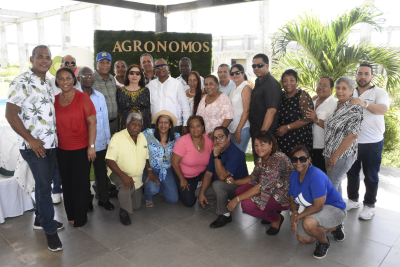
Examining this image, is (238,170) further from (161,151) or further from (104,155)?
(104,155)

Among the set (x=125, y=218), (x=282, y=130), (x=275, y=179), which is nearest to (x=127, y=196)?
(x=125, y=218)

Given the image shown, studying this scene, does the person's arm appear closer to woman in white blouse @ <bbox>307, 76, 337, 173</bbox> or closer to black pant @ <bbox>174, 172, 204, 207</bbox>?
black pant @ <bbox>174, 172, 204, 207</bbox>

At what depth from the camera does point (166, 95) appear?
4016 millimetres

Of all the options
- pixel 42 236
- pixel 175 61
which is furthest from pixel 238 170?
pixel 175 61

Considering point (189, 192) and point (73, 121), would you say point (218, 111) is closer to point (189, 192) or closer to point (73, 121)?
point (189, 192)

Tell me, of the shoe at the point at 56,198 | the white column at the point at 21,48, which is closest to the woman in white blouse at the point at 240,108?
the shoe at the point at 56,198

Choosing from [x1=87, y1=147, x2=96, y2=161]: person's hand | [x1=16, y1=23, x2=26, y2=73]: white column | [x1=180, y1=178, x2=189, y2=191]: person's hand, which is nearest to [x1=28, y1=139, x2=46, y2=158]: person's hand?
[x1=87, y1=147, x2=96, y2=161]: person's hand

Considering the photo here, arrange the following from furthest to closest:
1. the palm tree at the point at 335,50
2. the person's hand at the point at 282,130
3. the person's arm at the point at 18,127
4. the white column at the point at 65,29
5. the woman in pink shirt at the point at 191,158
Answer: the white column at the point at 65,29 < the palm tree at the point at 335,50 < the woman in pink shirt at the point at 191,158 < the person's hand at the point at 282,130 < the person's arm at the point at 18,127

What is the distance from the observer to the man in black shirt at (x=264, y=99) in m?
3.50

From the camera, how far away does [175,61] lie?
6211 millimetres

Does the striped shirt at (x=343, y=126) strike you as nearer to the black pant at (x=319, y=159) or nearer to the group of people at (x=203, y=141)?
the group of people at (x=203, y=141)

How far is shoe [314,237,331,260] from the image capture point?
8.69ft

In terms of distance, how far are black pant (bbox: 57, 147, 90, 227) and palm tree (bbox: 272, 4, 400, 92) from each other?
416 centimetres

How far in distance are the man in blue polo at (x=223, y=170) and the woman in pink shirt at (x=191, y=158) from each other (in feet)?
0.71
